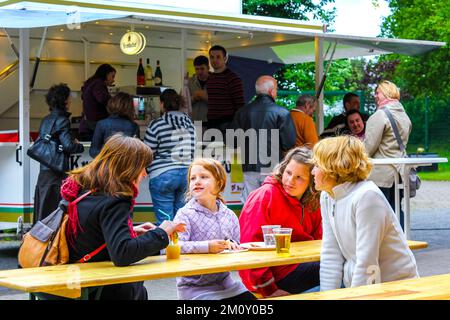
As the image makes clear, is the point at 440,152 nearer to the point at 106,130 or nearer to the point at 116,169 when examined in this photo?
the point at 106,130

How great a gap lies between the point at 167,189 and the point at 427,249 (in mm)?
3497

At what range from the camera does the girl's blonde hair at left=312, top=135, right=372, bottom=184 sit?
5.08m

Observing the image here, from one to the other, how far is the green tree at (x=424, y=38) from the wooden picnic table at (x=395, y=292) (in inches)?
1268

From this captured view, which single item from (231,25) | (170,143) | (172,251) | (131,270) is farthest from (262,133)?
(131,270)

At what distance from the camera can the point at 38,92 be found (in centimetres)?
1327

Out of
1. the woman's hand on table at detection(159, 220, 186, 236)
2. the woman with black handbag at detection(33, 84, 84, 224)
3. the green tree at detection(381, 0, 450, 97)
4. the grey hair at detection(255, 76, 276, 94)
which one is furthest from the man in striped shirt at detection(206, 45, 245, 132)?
the green tree at detection(381, 0, 450, 97)

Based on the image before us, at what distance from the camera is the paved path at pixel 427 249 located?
29.3 feet

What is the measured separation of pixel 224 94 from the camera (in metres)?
12.1

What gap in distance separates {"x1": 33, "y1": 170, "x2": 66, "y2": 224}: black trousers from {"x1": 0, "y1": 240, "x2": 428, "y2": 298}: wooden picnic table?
200 inches

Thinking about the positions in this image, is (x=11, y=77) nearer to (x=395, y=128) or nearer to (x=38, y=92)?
(x=38, y=92)

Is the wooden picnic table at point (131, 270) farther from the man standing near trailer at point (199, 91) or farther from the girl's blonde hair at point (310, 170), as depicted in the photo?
the man standing near trailer at point (199, 91)

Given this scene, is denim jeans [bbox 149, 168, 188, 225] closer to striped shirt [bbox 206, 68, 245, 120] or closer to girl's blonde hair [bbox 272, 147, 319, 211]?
striped shirt [bbox 206, 68, 245, 120]
